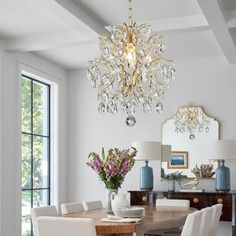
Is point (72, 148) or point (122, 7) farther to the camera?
point (72, 148)

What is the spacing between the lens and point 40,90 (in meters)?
6.83

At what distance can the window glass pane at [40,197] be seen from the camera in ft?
21.4

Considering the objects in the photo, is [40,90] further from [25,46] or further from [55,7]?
[55,7]

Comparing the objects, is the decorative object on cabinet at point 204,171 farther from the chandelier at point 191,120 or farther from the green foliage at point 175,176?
the chandelier at point 191,120

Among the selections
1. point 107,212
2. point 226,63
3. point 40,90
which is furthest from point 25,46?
point 226,63

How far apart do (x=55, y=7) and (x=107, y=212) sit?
6.24ft

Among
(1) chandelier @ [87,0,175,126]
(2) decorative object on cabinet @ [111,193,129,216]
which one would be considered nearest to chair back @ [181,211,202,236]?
(2) decorative object on cabinet @ [111,193,129,216]

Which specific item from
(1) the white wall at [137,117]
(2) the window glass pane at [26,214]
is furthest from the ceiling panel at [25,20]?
(2) the window glass pane at [26,214]

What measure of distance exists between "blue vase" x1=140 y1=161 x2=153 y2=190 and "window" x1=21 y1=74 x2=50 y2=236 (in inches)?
57.7

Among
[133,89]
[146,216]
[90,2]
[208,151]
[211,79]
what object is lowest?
[146,216]

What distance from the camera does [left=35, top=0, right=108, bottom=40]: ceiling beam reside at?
4.20 metres

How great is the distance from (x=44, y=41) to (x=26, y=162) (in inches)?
68.5

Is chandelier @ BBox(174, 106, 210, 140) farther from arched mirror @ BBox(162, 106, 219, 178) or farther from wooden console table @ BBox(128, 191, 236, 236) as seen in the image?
wooden console table @ BBox(128, 191, 236, 236)

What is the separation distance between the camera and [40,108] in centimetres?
680
